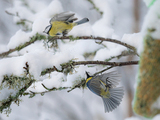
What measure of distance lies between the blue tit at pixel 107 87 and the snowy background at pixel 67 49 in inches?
5.3

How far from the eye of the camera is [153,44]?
0.45 m

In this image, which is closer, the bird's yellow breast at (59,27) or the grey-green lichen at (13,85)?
the grey-green lichen at (13,85)

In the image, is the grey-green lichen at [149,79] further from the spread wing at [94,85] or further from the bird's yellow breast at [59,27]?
the bird's yellow breast at [59,27]

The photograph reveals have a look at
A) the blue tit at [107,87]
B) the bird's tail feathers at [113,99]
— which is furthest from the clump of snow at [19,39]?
the bird's tail feathers at [113,99]

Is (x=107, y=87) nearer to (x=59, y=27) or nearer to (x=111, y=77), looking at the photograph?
(x=111, y=77)

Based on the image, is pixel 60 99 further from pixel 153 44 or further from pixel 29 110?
pixel 153 44

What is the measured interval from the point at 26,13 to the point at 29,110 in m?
2.53

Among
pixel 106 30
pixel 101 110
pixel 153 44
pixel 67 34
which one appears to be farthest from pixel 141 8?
pixel 153 44

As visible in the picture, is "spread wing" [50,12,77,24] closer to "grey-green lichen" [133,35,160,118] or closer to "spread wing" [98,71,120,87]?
"spread wing" [98,71,120,87]

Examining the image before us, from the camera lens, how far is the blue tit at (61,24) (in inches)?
50.7

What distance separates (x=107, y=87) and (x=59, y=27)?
59 centimetres

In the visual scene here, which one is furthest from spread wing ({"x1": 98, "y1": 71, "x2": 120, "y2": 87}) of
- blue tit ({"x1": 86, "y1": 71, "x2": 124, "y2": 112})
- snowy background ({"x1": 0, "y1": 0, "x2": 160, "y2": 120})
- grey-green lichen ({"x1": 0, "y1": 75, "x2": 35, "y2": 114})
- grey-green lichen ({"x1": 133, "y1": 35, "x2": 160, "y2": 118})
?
grey-green lichen ({"x1": 133, "y1": 35, "x2": 160, "y2": 118})

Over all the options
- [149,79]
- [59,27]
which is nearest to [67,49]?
[59,27]

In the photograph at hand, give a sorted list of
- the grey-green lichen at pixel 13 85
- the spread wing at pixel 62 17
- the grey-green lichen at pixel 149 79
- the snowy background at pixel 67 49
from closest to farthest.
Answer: the grey-green lichen at pixel 149 79, the grey-green lichen at pixel 13 85, the snowy background at pixel 67 49, the spread wing at pixel 62 17
